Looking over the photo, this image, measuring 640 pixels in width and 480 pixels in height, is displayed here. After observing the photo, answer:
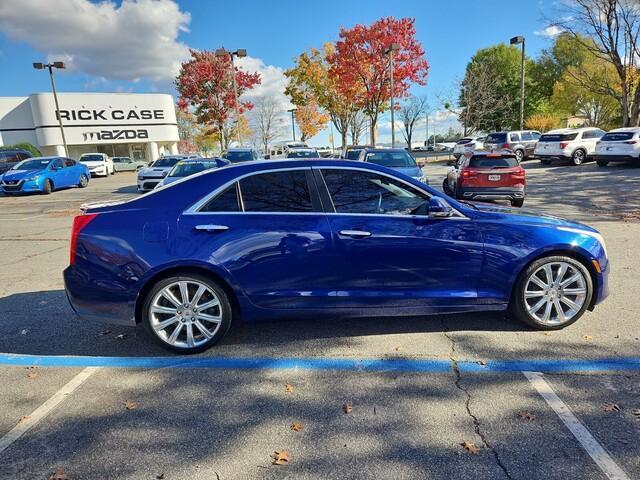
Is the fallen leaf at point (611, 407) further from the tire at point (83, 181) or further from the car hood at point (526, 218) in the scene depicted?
the tire at point (83, 181)

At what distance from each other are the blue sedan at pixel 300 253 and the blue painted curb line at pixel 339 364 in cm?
21

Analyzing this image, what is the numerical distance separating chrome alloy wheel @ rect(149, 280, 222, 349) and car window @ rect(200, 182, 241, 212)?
2.07 feet

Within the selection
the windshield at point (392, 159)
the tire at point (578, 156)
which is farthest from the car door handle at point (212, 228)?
the tire at point (578, 156)

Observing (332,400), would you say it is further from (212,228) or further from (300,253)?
(212,228)

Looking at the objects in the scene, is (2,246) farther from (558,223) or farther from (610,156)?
(610,156)

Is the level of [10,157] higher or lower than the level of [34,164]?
higher

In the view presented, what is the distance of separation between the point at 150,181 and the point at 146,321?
15.2 metres

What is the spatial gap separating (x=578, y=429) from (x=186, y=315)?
116 inches

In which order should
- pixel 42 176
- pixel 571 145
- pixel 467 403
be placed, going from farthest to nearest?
pixel 571 145 → pixel 42 176 → pixel 467 403

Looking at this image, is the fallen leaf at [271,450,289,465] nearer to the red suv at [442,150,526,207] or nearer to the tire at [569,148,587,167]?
the red suv at [442,150,526,207]

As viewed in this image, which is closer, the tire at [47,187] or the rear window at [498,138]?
the tire at [47,187]

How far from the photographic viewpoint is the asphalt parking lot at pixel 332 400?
241 cm

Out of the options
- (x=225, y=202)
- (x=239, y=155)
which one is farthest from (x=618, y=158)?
(x=225, y=202)

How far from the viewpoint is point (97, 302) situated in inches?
141
